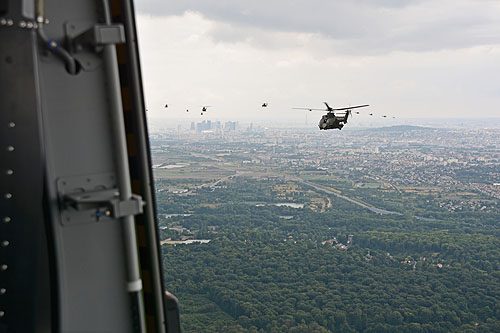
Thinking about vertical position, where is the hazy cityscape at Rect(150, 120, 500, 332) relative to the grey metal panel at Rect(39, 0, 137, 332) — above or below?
below

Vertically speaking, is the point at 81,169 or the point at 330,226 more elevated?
the point at 81,169

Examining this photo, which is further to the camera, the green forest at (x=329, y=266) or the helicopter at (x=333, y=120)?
the green forest at (x=329, y=266)

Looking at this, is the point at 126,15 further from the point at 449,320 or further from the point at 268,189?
the point at 268,189

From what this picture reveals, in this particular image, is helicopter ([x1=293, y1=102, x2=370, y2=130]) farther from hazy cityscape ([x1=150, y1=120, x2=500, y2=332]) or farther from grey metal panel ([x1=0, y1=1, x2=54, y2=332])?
grey metal panel ([x1=0, y1=1, x2=54, y2=332])

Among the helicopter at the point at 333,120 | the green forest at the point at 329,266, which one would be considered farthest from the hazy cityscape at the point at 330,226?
the helicopter at the point at 333,120

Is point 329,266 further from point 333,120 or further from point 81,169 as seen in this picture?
point 81,169

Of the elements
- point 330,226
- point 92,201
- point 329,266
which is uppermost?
point 92,201

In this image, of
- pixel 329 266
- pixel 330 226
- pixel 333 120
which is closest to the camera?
pixel 333 120

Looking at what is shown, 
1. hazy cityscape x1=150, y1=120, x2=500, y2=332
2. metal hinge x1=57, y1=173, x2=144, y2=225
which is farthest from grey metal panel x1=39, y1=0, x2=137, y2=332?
hazy cityscape x1=150, y1=120, x2=500, y2=332

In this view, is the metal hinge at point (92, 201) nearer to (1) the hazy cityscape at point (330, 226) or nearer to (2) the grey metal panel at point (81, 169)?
(2) the grey metal panel at point (81, 169)

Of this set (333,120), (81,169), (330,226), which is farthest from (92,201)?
(330,226)

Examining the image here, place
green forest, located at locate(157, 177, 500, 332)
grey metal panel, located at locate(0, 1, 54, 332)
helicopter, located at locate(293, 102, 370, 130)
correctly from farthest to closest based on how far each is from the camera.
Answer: green forest, located at locate(157, 177, 500, 332) < helicopter, located at locate(293, 102, 370, 130) < grey metal panel, located at locate(0, 1, 54, 332)

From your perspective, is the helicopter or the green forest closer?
the helicopter
